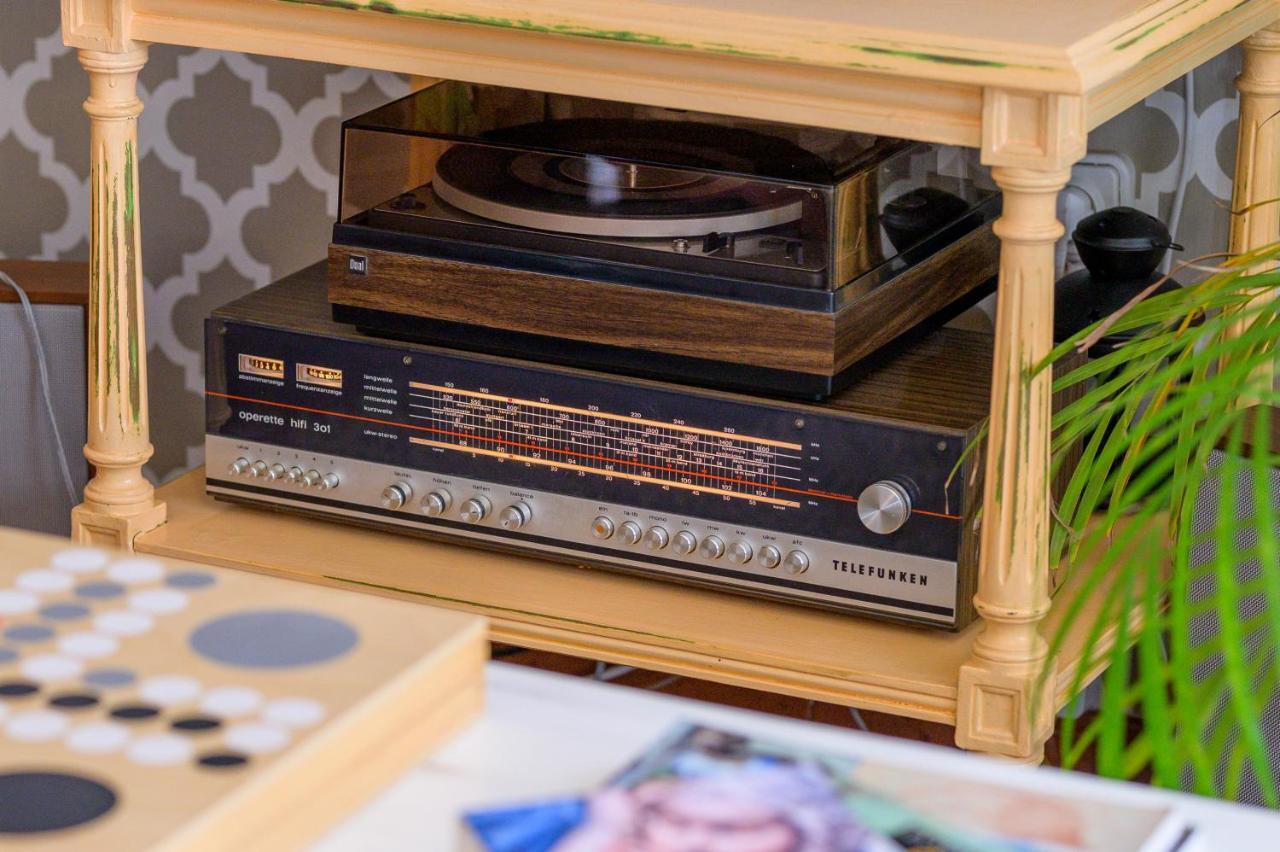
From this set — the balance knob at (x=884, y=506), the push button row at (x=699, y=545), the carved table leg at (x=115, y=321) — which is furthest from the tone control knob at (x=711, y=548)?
the carved table leg at (x=115, y=321)

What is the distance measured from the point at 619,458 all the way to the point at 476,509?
0.14 metres

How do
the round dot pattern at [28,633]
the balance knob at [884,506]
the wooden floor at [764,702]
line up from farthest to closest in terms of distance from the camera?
the wooden floor at [764,702], the balance knob at [884,506], the round dot pattern at [28,633]

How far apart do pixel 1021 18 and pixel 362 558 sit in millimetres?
674

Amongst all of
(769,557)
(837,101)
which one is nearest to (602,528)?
(769,557)

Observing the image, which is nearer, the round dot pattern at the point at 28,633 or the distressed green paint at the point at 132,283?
the round dot pattern at the point at 28,633

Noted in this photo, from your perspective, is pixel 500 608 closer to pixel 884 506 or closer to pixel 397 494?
pixel 397 494

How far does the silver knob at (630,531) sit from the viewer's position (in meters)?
1.35

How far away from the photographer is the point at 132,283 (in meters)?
1.41

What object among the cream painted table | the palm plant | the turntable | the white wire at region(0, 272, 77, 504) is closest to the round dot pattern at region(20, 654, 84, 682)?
the palm plant

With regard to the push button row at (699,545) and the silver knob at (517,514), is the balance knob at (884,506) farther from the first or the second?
the silver knob at (517,514)

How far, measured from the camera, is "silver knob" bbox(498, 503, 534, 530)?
4.55 feet

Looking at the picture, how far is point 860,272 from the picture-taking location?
4.17 ft

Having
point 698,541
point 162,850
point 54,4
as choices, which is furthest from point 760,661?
point 54,4

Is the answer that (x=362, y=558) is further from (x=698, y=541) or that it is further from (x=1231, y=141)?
(x=1231, y=141)
